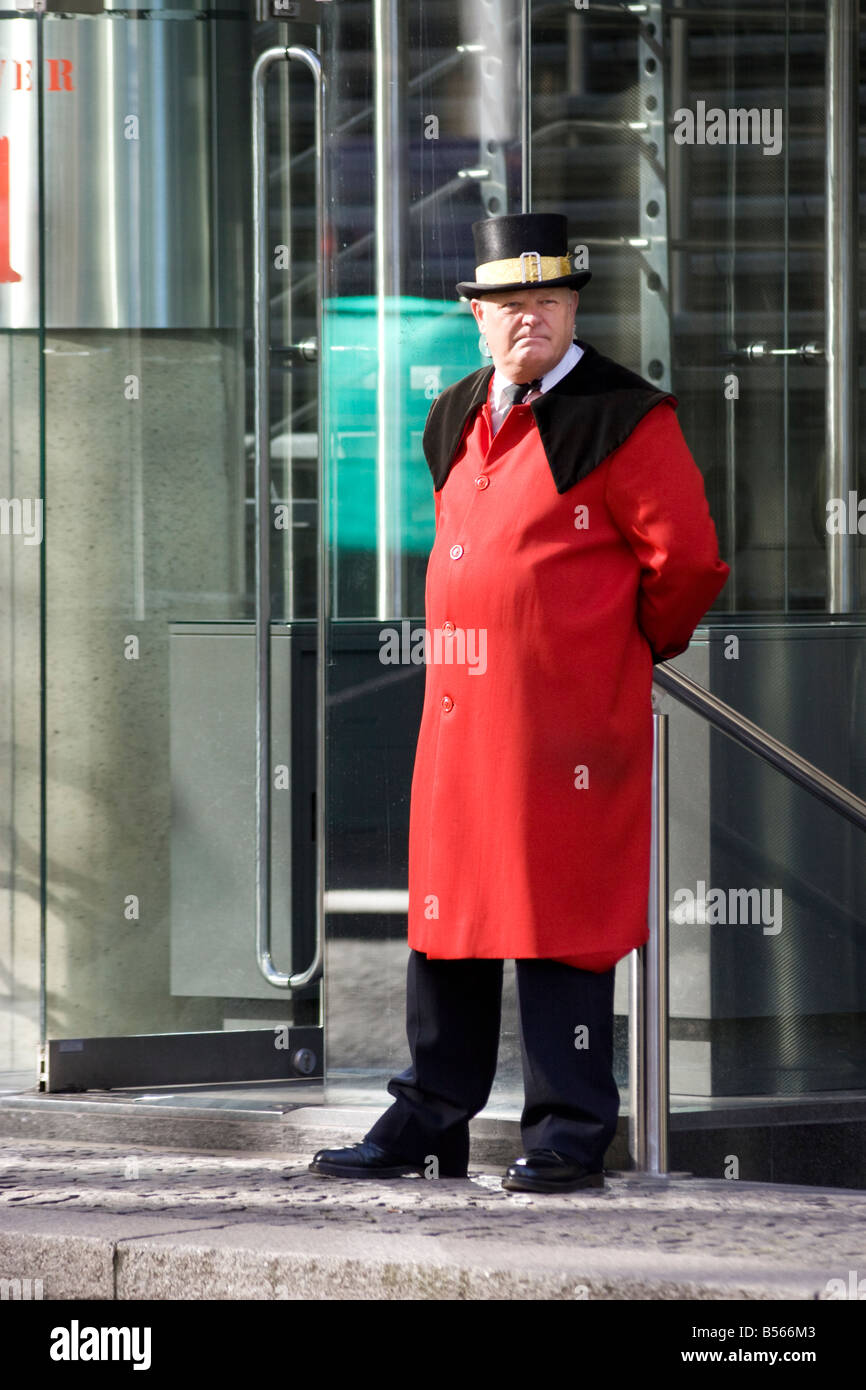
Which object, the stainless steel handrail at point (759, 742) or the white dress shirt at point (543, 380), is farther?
the stainless steel handrail at point (759, 742)

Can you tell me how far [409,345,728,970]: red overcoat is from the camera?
3.12m

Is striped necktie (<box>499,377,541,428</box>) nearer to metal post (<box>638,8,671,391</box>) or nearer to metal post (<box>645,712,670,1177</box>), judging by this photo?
metal post (<box>645,712,670,1177</box>)

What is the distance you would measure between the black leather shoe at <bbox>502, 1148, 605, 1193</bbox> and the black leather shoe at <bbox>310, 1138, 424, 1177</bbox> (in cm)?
20

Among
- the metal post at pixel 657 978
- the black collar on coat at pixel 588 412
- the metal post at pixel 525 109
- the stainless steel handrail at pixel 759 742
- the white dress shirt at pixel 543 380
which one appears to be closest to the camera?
the black collar on coat at pixel 588 412

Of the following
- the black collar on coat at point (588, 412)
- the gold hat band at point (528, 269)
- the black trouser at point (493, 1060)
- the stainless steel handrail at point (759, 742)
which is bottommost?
the black trouser at point (493, 1060)

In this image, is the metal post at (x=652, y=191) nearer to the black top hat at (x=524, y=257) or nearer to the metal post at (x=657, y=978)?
the black top hat at (x=524, y=257)

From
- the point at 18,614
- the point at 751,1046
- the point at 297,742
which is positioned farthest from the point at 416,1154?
the point at 18,614

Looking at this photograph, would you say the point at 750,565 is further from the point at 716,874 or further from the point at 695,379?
the point at 716,874

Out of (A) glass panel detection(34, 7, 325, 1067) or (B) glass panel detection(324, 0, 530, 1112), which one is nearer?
(B) glass panel detection(324, 0, 530, 1112)

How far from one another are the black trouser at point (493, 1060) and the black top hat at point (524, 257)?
1038 millimetres

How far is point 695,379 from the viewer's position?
4.43m

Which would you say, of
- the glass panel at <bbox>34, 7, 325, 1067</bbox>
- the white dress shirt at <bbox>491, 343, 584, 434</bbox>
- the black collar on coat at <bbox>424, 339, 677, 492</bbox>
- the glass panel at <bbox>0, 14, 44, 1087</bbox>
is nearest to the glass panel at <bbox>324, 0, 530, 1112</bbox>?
the white dress shirt at <bbox>491, 343, 584, 434</bbox>

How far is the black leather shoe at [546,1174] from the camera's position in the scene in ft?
10.3

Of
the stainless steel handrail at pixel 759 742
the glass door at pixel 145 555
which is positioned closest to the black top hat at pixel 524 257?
the stainless steel handrail at pixel 759 742
